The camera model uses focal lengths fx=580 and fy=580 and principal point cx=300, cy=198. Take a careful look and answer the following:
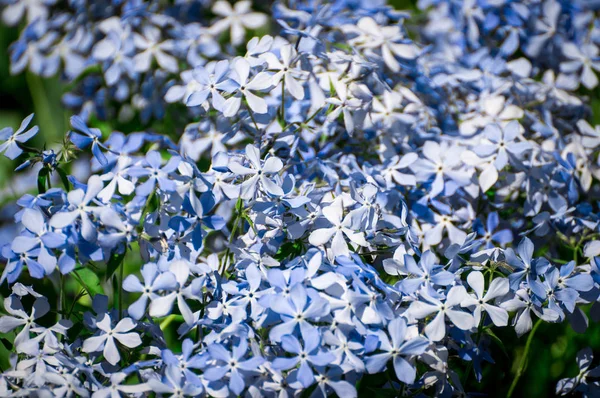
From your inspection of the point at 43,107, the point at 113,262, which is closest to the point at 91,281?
the point at 113,262

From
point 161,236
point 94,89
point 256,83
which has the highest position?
point 256,83

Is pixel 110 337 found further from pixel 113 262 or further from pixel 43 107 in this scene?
pixel 43 107

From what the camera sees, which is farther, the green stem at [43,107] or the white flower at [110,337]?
the green stem at [43,107]

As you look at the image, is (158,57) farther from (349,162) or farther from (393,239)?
(393,239)

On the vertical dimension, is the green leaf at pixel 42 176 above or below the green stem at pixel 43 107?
above

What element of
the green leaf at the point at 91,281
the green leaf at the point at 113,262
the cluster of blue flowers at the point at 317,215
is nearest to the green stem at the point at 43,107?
the cluster of blue flowers at the point at 317,215

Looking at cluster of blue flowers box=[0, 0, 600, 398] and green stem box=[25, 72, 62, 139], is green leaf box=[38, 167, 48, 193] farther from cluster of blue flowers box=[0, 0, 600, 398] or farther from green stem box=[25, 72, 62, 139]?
green stem box=[25, 72, 62, 139]

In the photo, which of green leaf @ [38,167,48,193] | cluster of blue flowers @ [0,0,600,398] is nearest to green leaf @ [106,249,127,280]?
cluster of blue flowers @ [0,0,600,398]

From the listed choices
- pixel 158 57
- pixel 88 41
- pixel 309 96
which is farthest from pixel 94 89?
pixel 309 96

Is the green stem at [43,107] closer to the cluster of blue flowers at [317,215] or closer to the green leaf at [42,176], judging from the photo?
the cluster of blue flowers at [317,215]
